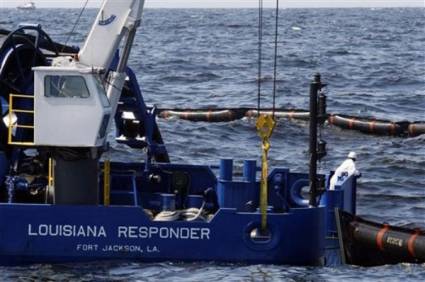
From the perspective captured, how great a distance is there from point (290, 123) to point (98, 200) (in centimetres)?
2487

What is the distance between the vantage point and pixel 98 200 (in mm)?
24594

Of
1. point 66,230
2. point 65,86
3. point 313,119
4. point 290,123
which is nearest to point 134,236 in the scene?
point 66,230

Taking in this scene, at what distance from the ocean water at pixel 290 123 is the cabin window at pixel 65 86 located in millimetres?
3356

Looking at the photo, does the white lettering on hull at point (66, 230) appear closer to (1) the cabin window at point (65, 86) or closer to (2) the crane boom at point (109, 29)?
(1) the cabin window at point (65, 86)

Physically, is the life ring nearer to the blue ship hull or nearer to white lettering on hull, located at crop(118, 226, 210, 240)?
the blue ship hull

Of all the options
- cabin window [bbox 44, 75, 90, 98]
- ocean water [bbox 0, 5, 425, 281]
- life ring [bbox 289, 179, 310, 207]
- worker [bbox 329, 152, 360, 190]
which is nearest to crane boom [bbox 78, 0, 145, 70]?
cabin window [bbox 44, 75, 90, 98]

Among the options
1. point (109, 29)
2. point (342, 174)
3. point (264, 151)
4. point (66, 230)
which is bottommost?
point (66, 230)

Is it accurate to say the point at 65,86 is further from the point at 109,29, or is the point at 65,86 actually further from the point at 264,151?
the point at 264,151

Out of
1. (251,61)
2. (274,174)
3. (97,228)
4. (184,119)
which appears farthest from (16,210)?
(251,61)

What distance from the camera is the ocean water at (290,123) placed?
24.1m

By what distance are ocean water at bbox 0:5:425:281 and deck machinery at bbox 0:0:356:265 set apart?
36 centimetres

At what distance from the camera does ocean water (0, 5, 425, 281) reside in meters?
24.1

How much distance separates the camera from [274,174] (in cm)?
2598

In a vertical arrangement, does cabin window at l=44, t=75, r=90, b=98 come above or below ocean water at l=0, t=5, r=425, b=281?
above
